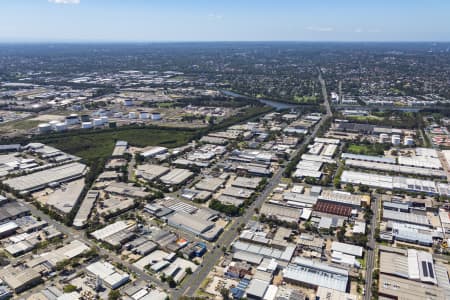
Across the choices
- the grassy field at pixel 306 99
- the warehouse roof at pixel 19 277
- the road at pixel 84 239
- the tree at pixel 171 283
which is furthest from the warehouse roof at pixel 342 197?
the grassy field at pixel 306 99

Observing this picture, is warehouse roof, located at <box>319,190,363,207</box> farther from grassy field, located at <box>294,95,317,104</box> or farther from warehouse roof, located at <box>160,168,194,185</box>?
grassy field, located at <box>294,95,317,104</box>

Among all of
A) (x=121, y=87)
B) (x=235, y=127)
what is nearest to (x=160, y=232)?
(x=235, y=127)

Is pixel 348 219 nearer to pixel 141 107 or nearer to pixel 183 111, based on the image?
pixel 183 111

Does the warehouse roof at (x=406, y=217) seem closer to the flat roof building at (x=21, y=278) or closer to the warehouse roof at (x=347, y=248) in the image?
the warehouse roof at (x=347, y=248)

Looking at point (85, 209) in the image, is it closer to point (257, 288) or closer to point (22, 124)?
point (257, 288)

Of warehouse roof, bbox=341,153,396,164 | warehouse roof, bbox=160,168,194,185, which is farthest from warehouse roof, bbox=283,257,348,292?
warehouse roof, bbox=341,153,396,164
